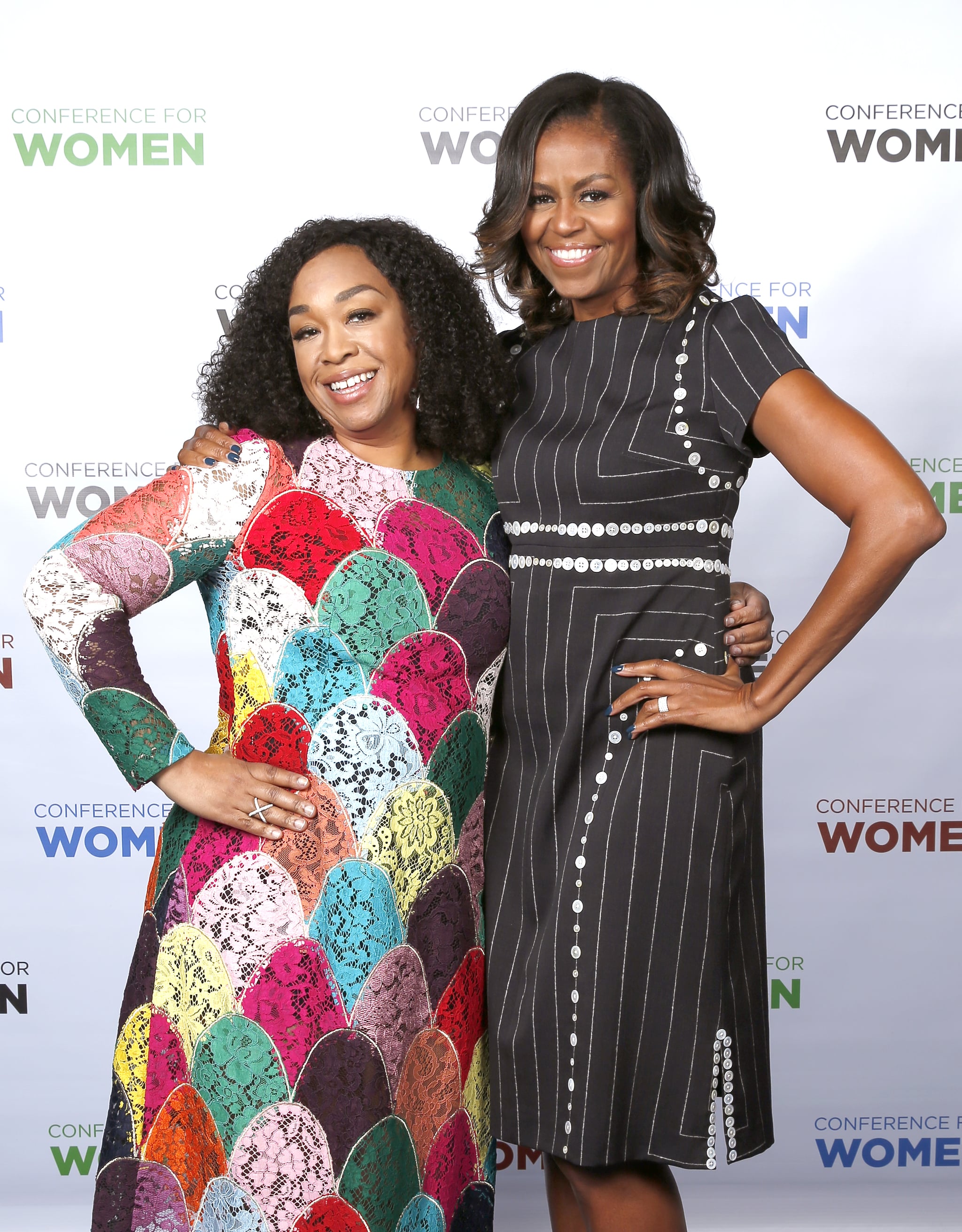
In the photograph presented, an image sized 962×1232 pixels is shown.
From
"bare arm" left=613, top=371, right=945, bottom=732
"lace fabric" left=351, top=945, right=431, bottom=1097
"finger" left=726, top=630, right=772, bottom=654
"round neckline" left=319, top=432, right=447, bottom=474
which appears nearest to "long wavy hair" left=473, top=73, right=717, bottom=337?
"bare arm" left=613, top=371, right=945, bottom=732

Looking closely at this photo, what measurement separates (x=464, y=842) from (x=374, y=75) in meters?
2.02

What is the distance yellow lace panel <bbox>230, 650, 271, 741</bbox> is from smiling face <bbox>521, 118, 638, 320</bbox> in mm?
724

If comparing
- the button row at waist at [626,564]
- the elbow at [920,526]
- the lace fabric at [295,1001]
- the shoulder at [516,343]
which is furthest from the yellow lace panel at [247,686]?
the elbow at [920,526]

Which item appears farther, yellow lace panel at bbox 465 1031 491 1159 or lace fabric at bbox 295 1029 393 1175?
yellow lace panel at bbox 465 1031 491 1159

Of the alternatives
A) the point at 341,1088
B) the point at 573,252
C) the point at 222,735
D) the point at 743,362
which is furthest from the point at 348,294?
the point at 341,1088

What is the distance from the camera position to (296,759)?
6.14ft

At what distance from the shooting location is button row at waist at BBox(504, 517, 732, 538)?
1896mm

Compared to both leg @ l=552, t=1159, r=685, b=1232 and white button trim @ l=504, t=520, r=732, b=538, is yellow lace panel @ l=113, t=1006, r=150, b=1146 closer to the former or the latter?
leg @ l=552, t=1159, r=685, b=1232

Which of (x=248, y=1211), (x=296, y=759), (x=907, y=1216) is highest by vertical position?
(x=296, y=759)

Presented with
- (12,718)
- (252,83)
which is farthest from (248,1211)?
(252,83)

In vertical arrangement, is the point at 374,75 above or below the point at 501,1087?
above

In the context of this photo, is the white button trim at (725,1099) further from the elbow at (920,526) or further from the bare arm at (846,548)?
the elbow at (920,526)

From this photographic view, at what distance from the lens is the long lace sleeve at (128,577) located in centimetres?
183

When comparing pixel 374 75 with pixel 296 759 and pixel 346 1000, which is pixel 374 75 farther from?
pixel 346 1000
